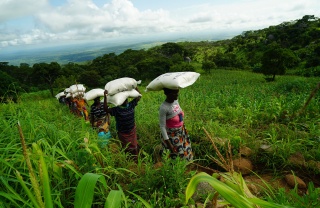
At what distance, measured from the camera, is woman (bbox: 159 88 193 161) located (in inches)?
105

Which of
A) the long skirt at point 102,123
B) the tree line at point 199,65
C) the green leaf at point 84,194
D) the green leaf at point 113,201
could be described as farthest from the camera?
the tree line at point 199,65

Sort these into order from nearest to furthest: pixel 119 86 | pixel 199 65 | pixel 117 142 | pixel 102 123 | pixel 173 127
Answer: pixel 173 127, pixel 119 86, pixel 117 142, pixel 102 123, pixel 199 65

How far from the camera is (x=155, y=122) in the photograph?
4.25 meters

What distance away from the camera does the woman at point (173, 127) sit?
8.79ft

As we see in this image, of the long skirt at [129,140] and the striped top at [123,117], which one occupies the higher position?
the striped top at [123,117]

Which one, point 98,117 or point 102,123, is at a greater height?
point 98,117

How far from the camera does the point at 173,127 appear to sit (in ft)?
9.16

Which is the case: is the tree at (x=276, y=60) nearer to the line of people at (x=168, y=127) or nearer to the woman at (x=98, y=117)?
the woman at (x=98, y=117)

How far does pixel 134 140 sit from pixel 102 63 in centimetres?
4684

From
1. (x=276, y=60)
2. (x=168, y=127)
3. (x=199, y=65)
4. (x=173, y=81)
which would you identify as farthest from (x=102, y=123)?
(x=199, y=65)

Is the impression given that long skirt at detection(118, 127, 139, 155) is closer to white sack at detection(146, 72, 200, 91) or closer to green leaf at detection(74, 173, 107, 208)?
white sack at detection(146, 72, 200, 91)

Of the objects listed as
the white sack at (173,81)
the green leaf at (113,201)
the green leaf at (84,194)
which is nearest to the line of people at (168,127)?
the white sack at (173,81)

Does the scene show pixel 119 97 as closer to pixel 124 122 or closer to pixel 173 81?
pixel 124 122

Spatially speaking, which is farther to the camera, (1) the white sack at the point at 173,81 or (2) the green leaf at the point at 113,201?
(1) the white sack at the point at 173,81
